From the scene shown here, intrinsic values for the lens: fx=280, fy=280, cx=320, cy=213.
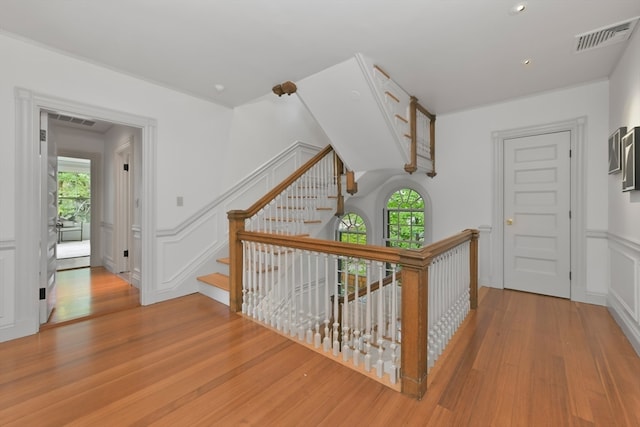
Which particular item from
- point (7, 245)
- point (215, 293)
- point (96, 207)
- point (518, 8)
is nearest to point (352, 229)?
point (215, 293)

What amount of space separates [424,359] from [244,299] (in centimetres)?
188

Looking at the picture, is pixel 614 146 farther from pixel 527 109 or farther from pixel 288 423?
pixel 288 423

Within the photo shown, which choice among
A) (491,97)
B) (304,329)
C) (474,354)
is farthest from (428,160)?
(304,329)

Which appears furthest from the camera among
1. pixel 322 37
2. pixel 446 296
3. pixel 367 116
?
pixel 367 116

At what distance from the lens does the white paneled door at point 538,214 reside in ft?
11.6

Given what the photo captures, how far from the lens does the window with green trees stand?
383 inches

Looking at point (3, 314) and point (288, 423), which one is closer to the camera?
point (288, 423)

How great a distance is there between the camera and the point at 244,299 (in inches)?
116

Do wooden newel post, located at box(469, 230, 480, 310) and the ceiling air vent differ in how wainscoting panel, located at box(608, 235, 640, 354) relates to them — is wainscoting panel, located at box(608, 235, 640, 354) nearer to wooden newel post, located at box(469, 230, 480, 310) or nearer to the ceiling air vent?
wooden newel post, located at box(469, 230, 480, 310)

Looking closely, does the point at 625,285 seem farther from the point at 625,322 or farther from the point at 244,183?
the point at 244,183

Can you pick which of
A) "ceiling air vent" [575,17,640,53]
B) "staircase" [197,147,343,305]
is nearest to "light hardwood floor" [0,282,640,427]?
"staircase" [197,147,343,305]

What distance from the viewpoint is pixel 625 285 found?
2584mm

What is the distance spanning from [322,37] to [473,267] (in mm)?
2761

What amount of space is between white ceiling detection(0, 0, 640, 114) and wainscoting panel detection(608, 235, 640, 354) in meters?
1.85
